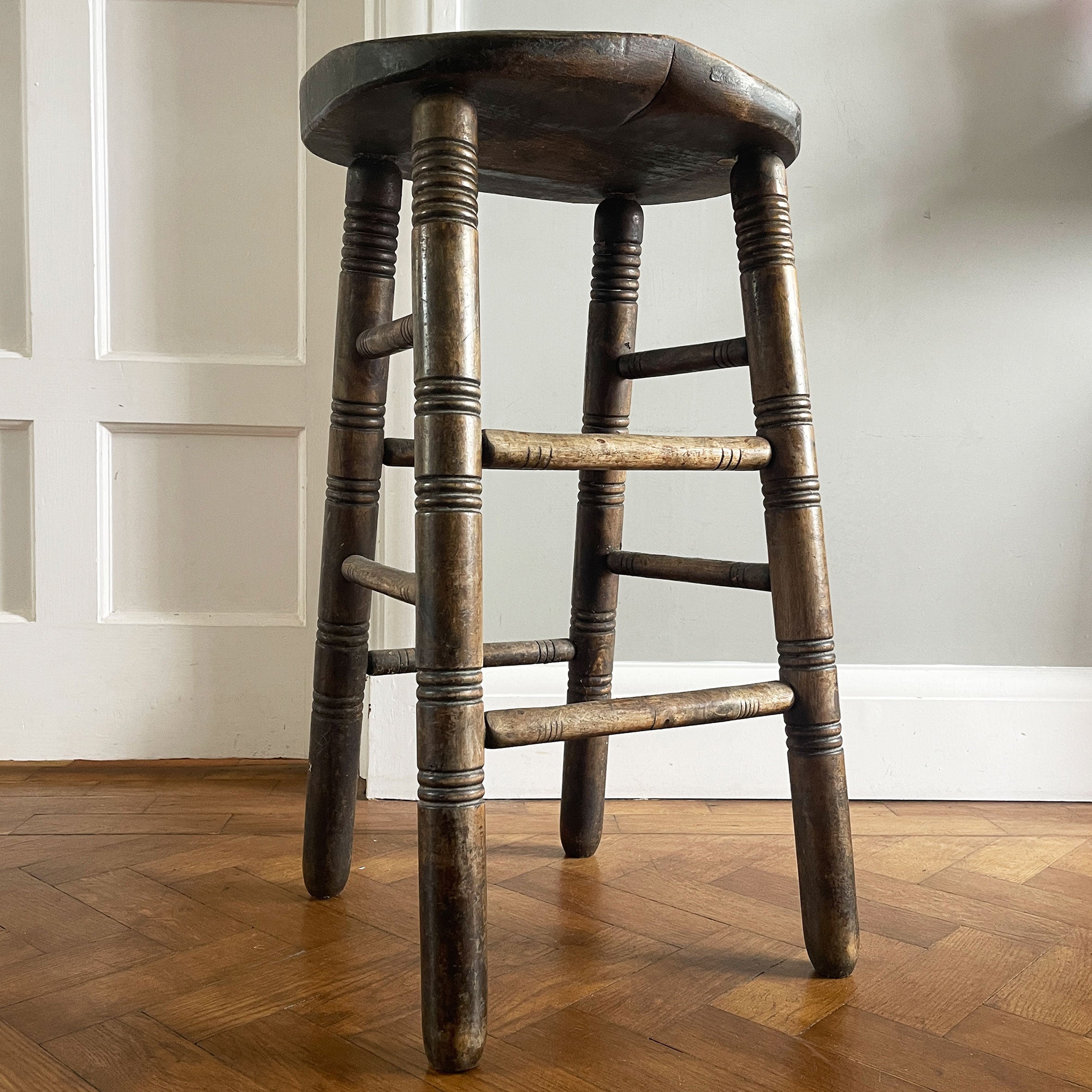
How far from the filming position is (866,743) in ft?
4.85

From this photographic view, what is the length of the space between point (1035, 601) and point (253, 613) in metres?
1.14

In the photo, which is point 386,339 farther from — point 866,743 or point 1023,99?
point 1023,99

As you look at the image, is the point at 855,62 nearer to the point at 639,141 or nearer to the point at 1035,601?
the point at 639,141

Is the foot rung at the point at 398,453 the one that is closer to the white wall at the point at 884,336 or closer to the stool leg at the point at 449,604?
the stool leg at the point at 449,604

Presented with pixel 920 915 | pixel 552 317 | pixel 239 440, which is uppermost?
pixel 552 317

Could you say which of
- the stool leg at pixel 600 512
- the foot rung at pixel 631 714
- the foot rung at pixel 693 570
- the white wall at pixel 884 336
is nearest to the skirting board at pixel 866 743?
the white wall at pixel 884 336

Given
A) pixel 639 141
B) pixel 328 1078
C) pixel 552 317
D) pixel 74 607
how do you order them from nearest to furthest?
pixel 328 1078, pixel 639 141, pixel 552 317, pixel 74 607

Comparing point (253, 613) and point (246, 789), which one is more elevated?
point (253, 613)

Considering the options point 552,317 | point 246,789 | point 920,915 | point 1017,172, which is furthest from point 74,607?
point 1017,172

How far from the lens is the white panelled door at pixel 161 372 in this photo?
1549mm

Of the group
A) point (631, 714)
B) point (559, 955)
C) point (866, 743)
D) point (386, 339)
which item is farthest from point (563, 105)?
point (866, 743)

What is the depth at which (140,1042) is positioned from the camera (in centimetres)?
81

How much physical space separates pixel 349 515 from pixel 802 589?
1.46 feet

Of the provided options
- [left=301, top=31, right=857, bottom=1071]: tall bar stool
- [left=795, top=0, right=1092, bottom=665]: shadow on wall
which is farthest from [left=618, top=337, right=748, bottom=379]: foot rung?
[left=795, top=0, right=1092, bottom=665]: shadow on wall
